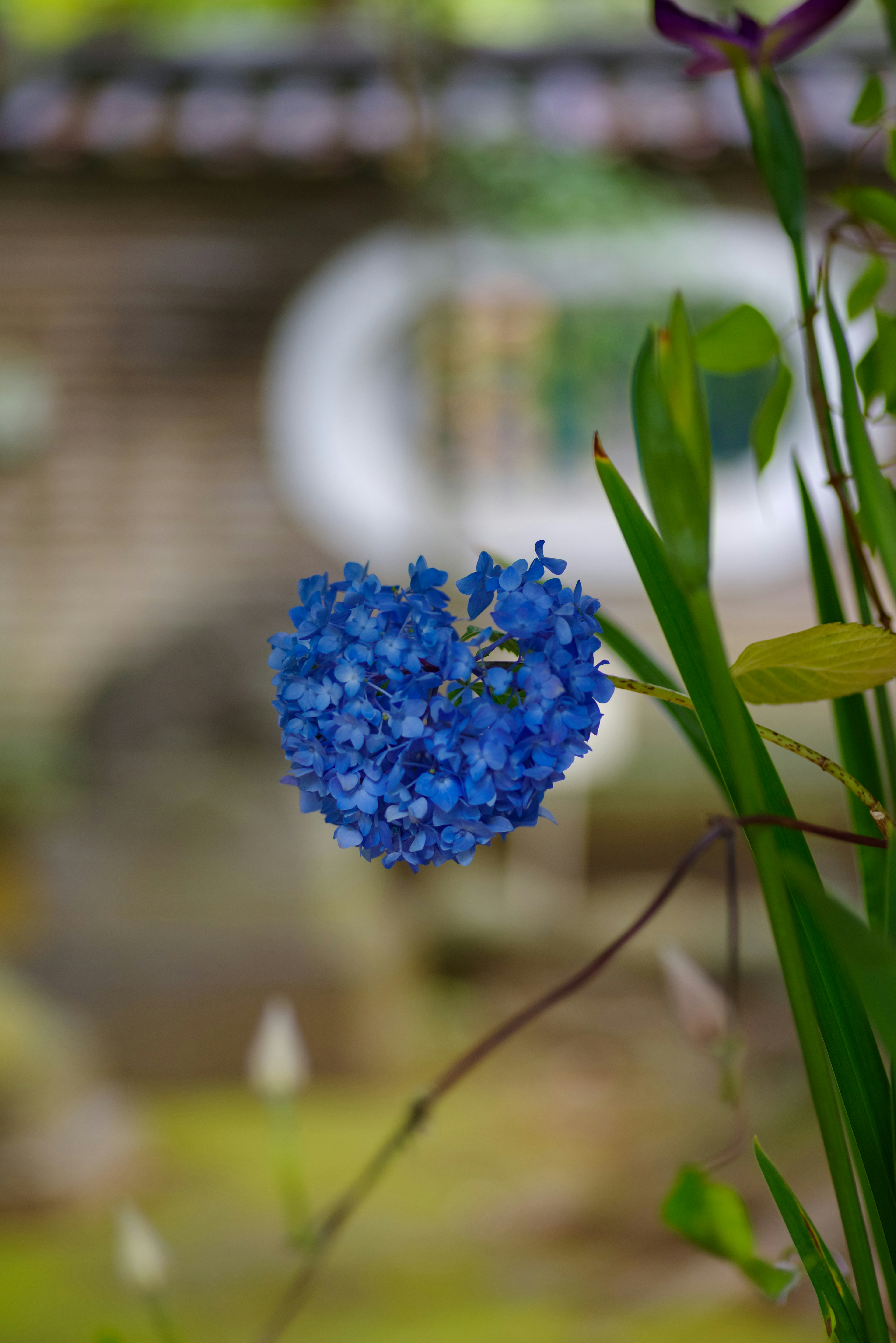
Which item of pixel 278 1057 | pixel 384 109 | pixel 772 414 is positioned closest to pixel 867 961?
pixel 772 414

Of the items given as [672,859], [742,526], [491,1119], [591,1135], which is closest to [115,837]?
[491,1119]

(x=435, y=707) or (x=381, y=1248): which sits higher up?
(x=435, y=707)

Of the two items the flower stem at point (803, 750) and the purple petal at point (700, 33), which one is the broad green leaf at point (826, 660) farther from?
the purple petal at point (700, 33)

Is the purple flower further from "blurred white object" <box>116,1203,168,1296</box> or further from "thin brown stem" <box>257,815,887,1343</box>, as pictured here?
"blurred white object" <box>116,1203,168,1296</box>

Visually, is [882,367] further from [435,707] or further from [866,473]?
[435,707]

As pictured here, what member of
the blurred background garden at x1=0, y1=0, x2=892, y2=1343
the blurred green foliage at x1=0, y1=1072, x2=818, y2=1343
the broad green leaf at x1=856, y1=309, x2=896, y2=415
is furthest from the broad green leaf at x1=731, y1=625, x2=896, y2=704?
the blurred background garden at x1=0, y1=0, x2=892, y2=1343
